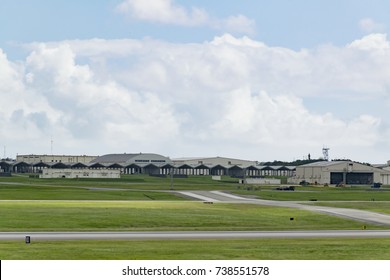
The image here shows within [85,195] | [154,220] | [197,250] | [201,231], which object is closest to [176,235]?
[201,231]

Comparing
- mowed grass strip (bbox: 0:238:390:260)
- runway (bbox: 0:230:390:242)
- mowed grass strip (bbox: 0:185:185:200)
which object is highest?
mowed grass strip (bbox: 0:185:185:200)

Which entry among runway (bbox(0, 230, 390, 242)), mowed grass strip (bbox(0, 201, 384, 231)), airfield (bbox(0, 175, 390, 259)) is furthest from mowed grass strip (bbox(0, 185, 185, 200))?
runway (bbox(0, 230, 390, 242))

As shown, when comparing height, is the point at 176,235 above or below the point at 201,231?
above

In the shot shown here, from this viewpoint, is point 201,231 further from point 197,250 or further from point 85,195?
point 85,195

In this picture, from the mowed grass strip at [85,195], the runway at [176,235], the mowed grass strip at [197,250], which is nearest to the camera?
the mowed grass strip at [197,250]

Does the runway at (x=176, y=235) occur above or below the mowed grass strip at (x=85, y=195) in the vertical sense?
below

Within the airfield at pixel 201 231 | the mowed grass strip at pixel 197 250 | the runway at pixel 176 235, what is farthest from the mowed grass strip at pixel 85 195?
the mowed grass strip at pixel 197 250

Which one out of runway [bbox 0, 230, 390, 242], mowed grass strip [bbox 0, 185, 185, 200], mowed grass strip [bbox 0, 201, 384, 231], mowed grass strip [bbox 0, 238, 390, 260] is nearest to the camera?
mowed grass strip [bbox 0, 238, 390, 260]

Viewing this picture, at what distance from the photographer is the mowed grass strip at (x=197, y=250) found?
158 ft

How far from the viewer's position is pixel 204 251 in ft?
168

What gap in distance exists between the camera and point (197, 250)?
51.7 meters

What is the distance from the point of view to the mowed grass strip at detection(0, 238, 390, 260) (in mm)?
48062

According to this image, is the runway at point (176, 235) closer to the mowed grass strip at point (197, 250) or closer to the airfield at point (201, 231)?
the airfield at point (201, 231)

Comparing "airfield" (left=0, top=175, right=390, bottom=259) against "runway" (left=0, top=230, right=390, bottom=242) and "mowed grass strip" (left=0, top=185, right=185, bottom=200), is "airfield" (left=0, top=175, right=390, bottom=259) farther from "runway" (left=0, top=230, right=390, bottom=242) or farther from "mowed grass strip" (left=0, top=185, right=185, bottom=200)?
"mowed grass strip" (left=0, top=185, right=185, bottom=200)
